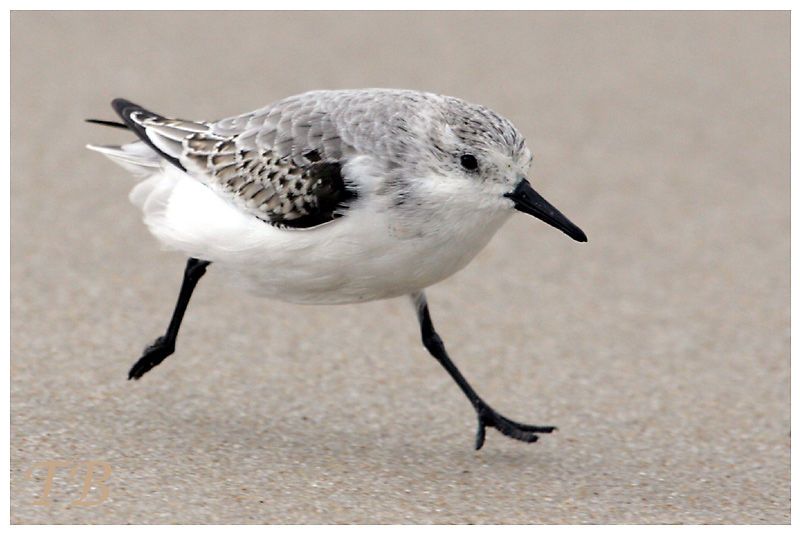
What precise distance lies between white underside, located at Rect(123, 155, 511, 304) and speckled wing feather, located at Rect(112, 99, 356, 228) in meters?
0.06

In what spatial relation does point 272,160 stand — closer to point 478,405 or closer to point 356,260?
point 356,260

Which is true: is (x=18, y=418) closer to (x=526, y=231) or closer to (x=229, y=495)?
(x=229, y=495)

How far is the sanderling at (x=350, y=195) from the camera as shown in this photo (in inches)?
168

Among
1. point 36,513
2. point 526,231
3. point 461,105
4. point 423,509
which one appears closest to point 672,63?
point 526,231

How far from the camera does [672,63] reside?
9.93 meters

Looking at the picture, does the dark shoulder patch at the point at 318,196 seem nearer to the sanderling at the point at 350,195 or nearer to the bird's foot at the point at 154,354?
the sanderling at the point at 350,195

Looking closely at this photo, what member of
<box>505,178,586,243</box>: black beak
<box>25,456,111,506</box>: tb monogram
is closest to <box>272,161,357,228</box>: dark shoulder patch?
<box>505,178,586,243</box>: black beak

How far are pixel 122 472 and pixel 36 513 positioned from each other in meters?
0.48

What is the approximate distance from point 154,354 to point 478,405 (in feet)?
4.83

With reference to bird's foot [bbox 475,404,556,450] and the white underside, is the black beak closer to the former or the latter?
the white underside

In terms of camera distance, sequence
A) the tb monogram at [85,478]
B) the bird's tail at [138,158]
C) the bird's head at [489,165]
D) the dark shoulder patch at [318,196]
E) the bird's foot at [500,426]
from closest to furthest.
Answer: the tb monogram at [85,478] → the bird's head at [489,165] → the dark shoulder patch at [318,196] → the bird's foot at [500,426] → the bird's tail at [138,158]

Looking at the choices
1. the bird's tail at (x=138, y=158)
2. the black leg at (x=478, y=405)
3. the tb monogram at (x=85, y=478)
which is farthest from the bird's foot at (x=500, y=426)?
the bird's tail at (x=138, y=158)

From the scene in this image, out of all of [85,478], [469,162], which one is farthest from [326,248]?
[85,478]

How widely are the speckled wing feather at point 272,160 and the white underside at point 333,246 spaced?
61 mm
